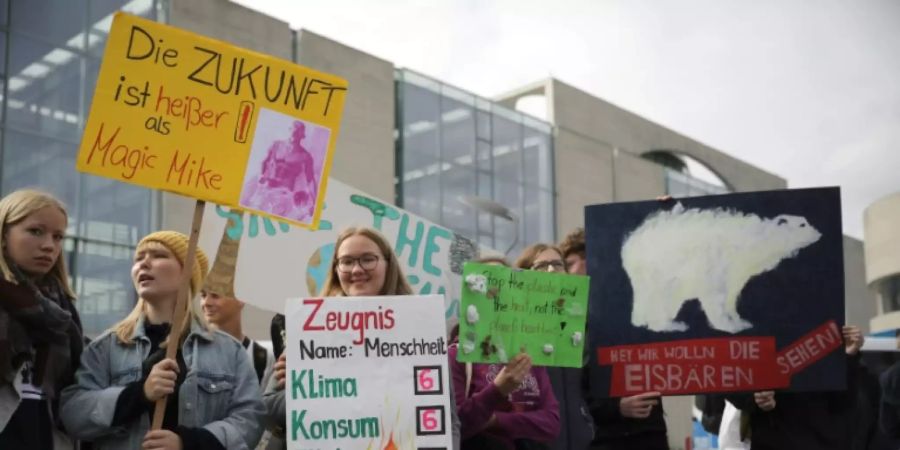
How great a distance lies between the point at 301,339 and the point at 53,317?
85cm

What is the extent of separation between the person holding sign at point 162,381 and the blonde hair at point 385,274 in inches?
18.6

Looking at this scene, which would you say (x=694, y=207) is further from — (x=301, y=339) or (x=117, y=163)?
(x=117, y=163)

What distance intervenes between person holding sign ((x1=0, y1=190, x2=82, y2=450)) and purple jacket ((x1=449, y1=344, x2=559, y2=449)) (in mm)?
1520

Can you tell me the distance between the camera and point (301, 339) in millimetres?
3680

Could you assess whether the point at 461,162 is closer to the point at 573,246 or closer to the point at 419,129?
the point at 419,129

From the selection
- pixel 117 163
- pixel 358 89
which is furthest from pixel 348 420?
pixel 358 89

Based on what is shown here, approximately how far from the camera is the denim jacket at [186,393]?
349cm

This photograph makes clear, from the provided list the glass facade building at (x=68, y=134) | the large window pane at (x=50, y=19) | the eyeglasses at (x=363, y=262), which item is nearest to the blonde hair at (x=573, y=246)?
the eyeglasses at (x=363, y=262)

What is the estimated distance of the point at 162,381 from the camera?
Answer: 3352mm

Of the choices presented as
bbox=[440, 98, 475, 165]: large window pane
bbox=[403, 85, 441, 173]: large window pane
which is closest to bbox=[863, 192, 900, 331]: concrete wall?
bbox=[440, 98, 475, 165]: large window pane

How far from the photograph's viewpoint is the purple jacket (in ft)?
13.5

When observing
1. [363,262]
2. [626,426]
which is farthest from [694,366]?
[363,262]

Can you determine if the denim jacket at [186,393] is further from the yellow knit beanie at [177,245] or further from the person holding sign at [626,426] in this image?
the person holding sign at [626,426]

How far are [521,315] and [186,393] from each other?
1.39 meters
